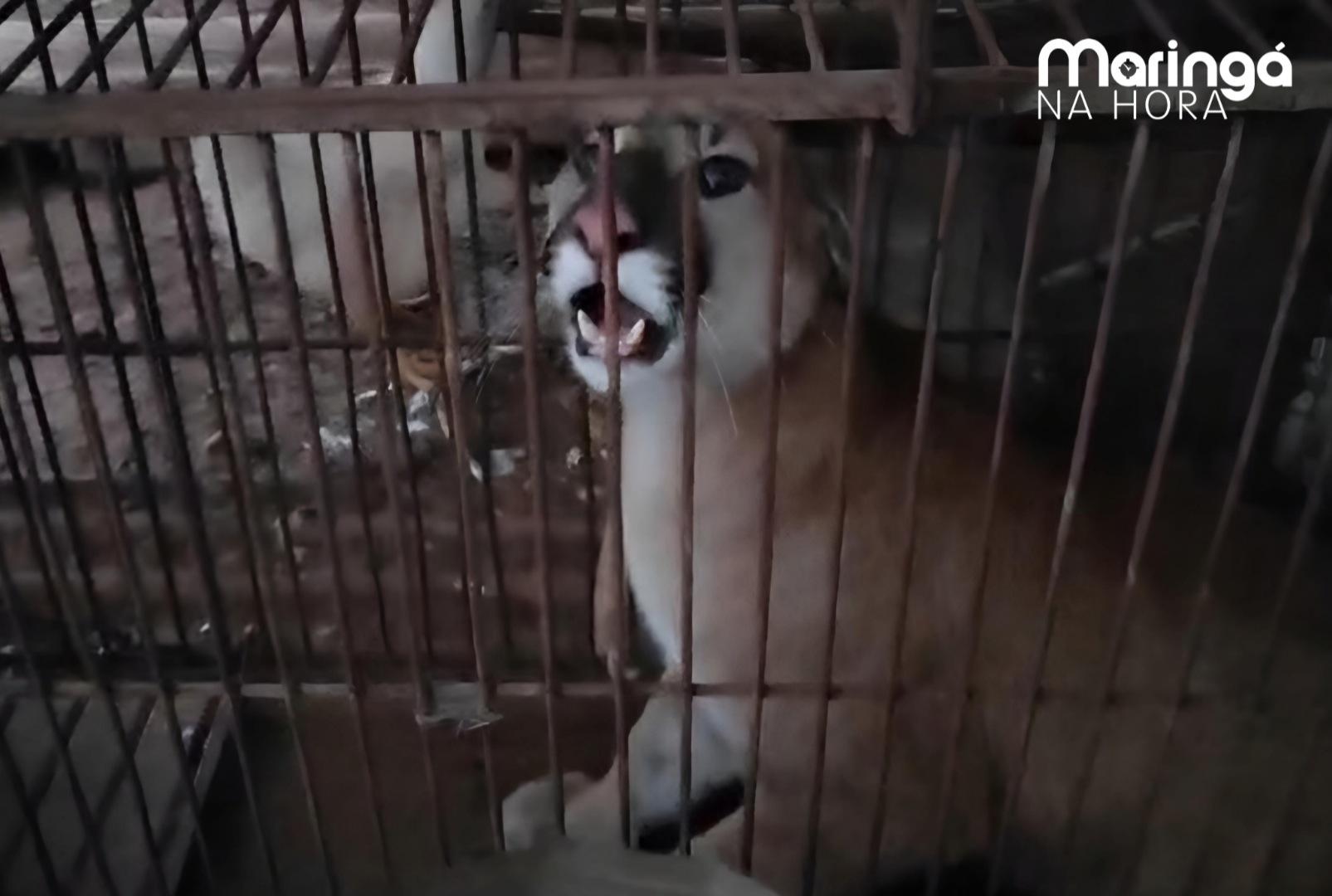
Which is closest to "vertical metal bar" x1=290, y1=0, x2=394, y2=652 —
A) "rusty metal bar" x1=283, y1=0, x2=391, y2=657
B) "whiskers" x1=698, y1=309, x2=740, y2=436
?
"rusty metal bar" x1=283, y1=0, x2=391, y2=657

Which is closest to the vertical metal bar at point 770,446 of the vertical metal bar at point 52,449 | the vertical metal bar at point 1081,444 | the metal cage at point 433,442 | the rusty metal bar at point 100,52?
the metal cage at point 433,442

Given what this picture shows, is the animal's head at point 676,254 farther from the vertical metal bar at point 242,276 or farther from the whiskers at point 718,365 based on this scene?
the vertical metal bar at point 242,276

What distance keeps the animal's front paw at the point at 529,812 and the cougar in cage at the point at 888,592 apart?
2.1 inches

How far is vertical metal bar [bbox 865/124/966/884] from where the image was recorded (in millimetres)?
498

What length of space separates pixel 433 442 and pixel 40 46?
2.20ft

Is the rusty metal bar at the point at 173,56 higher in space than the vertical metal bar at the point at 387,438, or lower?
higher

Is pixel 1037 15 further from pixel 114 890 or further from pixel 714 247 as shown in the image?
pixel 114 890

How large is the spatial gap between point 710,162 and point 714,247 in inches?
1.8

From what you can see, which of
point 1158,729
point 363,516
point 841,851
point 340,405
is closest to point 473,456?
point 340,405

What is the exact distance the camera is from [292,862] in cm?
82

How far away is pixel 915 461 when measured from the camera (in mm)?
564

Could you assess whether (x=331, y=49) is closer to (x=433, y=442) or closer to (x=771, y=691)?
(x=771, y=691)

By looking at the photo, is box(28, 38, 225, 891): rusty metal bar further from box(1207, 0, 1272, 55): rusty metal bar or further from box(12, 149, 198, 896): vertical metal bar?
box(1207, 0, 1272, 55): rusty metal bar

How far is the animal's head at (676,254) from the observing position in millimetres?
636
